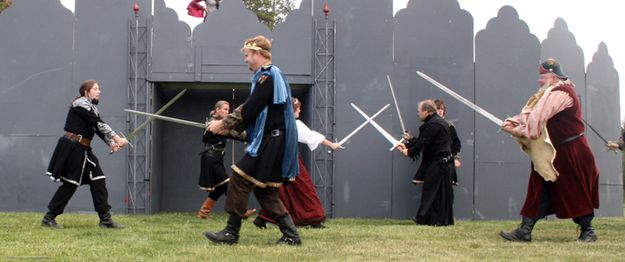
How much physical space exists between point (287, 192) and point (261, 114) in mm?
2553

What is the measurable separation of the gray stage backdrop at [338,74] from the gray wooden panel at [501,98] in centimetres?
1

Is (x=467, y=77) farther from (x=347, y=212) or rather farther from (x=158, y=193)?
(x=158, y=193)

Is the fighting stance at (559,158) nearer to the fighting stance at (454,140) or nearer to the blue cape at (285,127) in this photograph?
the blue cape at (285,127)

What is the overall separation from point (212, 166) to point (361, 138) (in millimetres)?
2245

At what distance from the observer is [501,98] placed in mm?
11422

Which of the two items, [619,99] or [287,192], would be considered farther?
[619,99]

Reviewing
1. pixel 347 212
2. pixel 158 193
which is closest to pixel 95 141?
pixel 158 193

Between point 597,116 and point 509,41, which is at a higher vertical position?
point 509,41

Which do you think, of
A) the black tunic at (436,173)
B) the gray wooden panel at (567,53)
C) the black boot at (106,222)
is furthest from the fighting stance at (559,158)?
the gray wooden panel at (567,53)

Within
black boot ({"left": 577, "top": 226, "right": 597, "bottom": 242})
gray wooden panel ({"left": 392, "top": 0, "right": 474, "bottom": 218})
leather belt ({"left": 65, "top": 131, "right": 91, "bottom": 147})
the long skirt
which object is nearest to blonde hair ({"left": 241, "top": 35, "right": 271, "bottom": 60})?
leather belt ({"left": 65, "top": 131, "right": 91, "bottom": 147})

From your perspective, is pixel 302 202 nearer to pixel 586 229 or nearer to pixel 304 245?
pixel 304 245

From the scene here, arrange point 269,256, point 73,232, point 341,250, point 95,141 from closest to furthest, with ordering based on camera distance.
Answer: point 269,256
point 341,250
point 73,232
point 95,141

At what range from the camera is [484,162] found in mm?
11383

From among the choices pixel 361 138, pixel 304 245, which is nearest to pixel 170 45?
pixel 361 138
